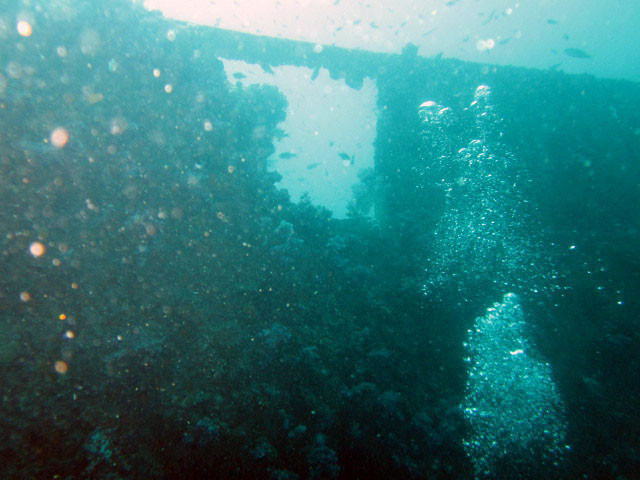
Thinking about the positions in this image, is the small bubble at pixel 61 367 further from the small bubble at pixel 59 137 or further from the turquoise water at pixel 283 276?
the small bubble at pixel 59 137

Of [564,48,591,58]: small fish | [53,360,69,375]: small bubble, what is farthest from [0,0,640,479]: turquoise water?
[564,48,591,58]: small fish

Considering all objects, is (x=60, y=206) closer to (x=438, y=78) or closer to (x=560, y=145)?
(x=438, y=78)

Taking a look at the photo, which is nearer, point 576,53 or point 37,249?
point 37,249

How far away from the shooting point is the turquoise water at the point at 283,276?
4.76m

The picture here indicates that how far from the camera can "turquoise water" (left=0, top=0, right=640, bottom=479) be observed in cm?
476

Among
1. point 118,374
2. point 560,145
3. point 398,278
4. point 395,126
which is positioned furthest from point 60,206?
point 560,145

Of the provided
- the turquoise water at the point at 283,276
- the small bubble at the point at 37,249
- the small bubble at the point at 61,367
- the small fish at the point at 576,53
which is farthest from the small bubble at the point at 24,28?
the small fish at the point at 576,53

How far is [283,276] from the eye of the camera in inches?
305

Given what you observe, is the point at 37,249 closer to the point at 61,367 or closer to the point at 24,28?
the point at 61,367

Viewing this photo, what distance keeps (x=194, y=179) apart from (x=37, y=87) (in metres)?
4.01

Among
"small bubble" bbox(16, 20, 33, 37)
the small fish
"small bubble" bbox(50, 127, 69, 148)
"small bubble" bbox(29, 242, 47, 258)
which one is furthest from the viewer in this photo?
the small fish

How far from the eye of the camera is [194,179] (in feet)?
25.9

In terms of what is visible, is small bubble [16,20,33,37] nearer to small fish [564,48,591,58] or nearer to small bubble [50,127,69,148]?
small bubble [50,127,69,148]

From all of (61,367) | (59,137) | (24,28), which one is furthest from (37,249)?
(24,28)
